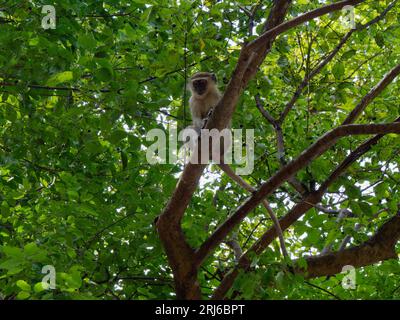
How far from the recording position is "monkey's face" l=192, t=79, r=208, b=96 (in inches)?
339

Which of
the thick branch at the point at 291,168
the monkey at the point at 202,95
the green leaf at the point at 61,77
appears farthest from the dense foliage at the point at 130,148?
the monkey at the point at 202,95

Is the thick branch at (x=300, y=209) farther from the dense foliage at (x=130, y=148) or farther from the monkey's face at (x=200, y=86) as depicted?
the monkey's face at (x=200, y=86)

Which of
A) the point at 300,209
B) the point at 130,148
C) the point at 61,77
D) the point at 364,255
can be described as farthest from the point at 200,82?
the point at 364,255

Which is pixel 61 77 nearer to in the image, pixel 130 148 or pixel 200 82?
pixel 130 148

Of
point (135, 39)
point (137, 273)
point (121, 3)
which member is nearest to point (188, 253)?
point (137, 273)

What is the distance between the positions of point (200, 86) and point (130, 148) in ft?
7.29

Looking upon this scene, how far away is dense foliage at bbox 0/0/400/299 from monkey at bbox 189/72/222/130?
767 mm

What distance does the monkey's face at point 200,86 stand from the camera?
8.62m

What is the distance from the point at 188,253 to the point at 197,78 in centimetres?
337

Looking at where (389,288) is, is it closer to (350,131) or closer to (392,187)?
(392,187)

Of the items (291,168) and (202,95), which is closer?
(291,168)

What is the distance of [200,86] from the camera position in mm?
8742

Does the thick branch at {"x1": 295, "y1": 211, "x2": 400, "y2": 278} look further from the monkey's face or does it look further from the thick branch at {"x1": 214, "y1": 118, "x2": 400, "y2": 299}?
the monkey's face

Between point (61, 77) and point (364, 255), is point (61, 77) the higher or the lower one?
the higher one
